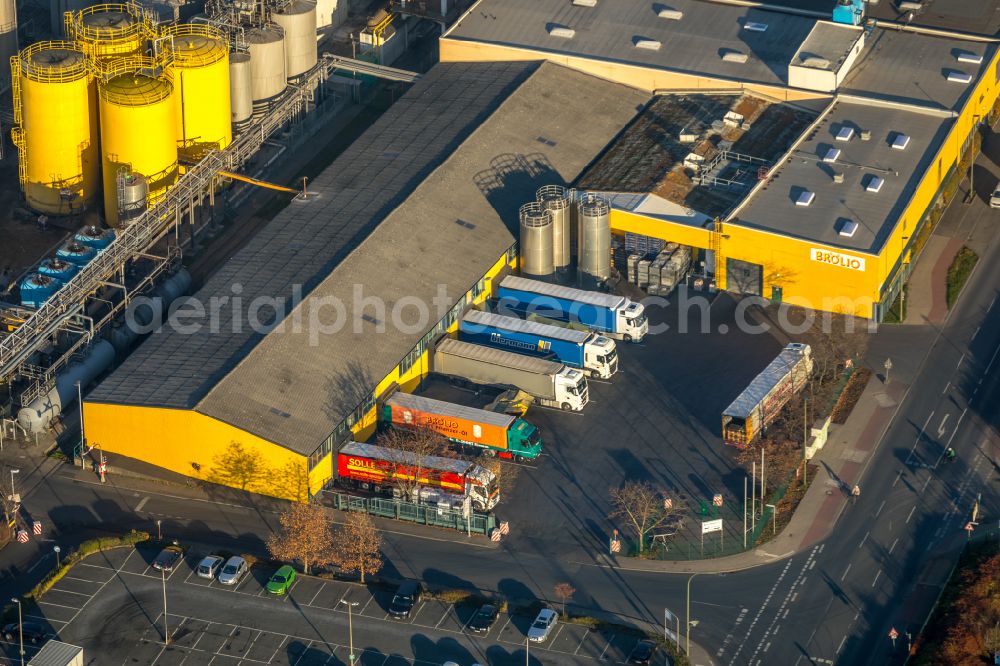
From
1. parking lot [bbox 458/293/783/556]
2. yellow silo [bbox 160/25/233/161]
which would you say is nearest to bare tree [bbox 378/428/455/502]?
parking lot [bbox 458/293/783/556]

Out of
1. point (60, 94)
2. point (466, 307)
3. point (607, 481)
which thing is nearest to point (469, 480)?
point (607, 481)

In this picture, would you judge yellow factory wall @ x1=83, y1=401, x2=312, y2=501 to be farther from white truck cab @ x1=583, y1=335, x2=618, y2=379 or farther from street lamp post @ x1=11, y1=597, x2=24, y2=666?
white truck cab @ x1=583, y1=335, x2=618, y2=379

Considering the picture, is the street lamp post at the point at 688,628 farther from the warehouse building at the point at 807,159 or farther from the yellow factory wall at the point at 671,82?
the yellow factory wall at the point at 671,82

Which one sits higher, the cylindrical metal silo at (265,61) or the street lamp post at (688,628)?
the cylindrical metal silo at (265,61)

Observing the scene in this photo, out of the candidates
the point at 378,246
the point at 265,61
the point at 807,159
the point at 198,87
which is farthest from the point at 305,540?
the point at 265,61

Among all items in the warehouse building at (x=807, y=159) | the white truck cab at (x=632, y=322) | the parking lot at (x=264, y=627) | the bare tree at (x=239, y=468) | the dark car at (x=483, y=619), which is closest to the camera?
the parking lot at (x=264, y=627)

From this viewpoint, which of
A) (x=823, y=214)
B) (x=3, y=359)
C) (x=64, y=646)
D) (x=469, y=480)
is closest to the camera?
(x=64, y=646)

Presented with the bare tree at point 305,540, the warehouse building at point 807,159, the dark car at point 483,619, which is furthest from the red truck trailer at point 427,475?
the warehouse building at point 807,159

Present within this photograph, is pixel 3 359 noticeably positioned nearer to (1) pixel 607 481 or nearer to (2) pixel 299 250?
(2) pixel 299 250
